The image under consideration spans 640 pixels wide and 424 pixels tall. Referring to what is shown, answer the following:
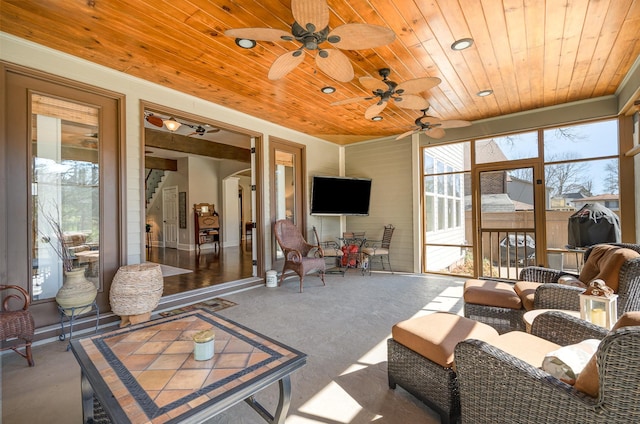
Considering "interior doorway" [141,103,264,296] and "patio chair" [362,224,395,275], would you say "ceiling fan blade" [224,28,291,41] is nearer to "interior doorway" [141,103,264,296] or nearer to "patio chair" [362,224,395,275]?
"interior doorway" [141,103,264,296]

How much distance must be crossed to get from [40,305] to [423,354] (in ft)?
11.6

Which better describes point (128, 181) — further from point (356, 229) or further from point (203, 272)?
point (356, 229)

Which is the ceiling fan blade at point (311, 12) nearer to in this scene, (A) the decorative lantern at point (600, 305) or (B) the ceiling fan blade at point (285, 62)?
(B) the ceiling fan blade at point (285, 62)

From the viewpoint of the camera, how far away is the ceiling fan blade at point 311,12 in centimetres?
188

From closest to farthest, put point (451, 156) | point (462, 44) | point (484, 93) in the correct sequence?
point (462, 44)
point (484, 93)
point (451, 156)

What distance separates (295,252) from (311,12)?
3.54 meters

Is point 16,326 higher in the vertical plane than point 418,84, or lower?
lower

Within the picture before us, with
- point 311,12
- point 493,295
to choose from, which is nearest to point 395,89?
point 311,12

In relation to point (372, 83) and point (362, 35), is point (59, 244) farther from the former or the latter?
point (372, 83)

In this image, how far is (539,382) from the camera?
1.13 m

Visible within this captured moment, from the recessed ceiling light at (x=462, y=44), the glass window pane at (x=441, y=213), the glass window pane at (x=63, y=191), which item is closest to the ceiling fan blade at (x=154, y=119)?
the glass window pane at (x=63, y=191)

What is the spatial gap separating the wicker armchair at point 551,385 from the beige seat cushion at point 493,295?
0.98 metres

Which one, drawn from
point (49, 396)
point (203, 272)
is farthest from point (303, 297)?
point (49, 396)

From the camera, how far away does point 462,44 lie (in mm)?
2867
